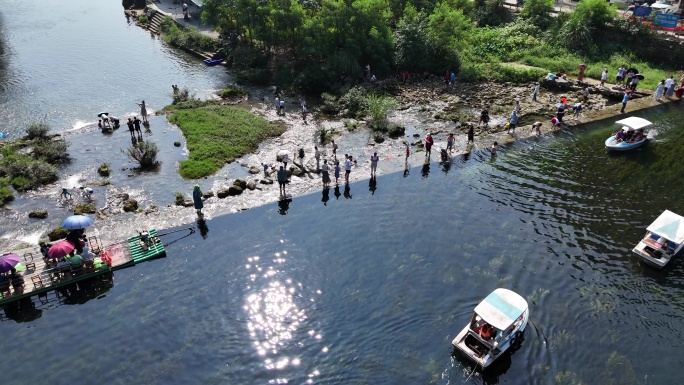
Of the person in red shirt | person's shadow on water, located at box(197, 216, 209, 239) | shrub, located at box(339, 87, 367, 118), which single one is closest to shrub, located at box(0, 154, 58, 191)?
person's shadow on water, located at box(197, 216, 209, 239)

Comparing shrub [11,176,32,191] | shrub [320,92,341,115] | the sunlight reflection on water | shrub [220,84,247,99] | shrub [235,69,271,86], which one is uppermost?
shrub [235,69,271,86]

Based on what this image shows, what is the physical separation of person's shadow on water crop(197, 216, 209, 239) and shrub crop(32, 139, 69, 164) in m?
15.4

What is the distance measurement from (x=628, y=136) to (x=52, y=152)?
44.0m

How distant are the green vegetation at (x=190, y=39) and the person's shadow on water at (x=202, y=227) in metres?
38.4

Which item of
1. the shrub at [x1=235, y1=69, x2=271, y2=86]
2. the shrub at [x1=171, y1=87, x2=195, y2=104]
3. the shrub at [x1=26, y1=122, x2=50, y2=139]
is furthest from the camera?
the shrub at [x1=235, y1=69, x2=271, y2=86]

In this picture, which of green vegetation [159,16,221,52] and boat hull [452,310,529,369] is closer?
boat hull [452,310,529,369]

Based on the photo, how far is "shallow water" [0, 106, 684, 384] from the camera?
21516 millimetres

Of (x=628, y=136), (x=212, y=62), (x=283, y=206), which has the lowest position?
(x=283, y=206)

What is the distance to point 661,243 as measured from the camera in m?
27.1

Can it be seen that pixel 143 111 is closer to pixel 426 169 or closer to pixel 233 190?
pixel 233 190

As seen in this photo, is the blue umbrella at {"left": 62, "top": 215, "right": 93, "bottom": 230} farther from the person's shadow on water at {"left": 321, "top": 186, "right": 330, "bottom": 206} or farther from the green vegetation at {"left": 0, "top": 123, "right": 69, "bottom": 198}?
the person's shadow on water at {"left": 321, "top": 186, "right": 330, "bottom": 206}

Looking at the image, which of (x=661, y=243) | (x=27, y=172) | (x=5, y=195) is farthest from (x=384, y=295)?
(x=27, y=172)

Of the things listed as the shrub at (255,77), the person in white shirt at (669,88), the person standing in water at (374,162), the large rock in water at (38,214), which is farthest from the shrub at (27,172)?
the person in white shirt at (669,88)

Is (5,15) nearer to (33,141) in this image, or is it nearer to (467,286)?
(33,141)
